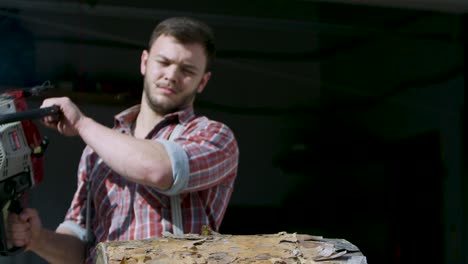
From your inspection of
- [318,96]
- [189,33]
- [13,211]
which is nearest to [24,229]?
[13,211]

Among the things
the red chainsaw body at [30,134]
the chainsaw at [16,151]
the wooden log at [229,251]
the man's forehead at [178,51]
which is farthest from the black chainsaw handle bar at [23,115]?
the wooden log at [229,251]

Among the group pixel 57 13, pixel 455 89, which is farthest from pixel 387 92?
pixel 57 13

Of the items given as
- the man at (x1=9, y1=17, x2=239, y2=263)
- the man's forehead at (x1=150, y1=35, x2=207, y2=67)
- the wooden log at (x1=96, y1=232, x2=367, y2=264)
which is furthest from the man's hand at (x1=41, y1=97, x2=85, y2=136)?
the wooden log at (x1=96, y1=232, x2=367, y2=264)

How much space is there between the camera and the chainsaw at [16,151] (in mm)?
1938

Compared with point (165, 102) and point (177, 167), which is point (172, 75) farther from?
point (177, 167)

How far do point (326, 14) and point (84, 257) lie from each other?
183 cm

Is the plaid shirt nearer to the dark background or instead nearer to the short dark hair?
the short dark hair

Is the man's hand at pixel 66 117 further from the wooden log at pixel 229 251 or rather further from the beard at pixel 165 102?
the wooden log at pixel 229 251

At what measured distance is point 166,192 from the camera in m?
1.94

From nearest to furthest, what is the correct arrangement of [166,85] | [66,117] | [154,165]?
[154,165], [66,117], [166,85]

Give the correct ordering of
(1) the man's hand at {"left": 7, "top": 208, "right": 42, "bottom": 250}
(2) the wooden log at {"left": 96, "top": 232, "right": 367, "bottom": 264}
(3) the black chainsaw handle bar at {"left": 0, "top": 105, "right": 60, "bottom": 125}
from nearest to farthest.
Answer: (2) the wooden log at {"left": 96, "top": 232, "right": 367, "bottom": 264}, (3) the black chainsaw handle bar at {"left": 0, "top": 105, "right": 60, "bottom": 125}, (1) the man's hand at {"left": 7, "top": 208, "right": 42, "bottom": 250}

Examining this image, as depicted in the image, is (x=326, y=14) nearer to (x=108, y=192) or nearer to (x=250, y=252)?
(x=108, y=192)

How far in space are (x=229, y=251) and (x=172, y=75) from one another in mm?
745

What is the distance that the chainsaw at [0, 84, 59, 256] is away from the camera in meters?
1.94
